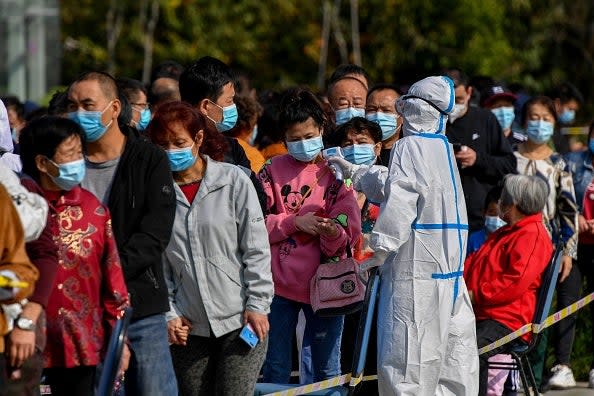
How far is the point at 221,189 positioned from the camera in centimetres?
620

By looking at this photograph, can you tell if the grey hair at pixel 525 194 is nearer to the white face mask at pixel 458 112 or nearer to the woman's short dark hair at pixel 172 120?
the white face mask at pixel 458 112

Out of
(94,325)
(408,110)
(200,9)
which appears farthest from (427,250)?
(200,9)

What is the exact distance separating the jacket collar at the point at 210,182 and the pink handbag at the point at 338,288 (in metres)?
1.12

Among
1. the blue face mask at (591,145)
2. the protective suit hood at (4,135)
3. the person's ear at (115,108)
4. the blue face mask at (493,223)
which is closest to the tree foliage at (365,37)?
the blue face mask at (591,145)

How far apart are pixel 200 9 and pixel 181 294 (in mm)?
22444

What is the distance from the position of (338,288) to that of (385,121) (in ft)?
5.21

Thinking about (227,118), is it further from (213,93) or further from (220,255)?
(220,255)

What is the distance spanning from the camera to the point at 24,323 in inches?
198

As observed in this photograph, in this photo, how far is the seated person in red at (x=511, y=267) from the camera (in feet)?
27.1

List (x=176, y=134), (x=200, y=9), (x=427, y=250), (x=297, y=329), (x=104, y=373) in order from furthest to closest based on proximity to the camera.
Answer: (x=200, y=9)
(x=297, y=329)
(x=427, y=250)
(x=176, y=134)
(x=104, y=373)

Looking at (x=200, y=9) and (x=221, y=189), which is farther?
(x=200, y=9)

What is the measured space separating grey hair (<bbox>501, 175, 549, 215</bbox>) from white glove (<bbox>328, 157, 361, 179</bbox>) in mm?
1560

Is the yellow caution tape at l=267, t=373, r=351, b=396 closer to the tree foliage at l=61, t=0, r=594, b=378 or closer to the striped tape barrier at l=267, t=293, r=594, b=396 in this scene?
the striped tape barrier at l=267, t=293, r=594, b=396

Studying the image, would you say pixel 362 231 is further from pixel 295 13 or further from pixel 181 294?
pixel 295 13
